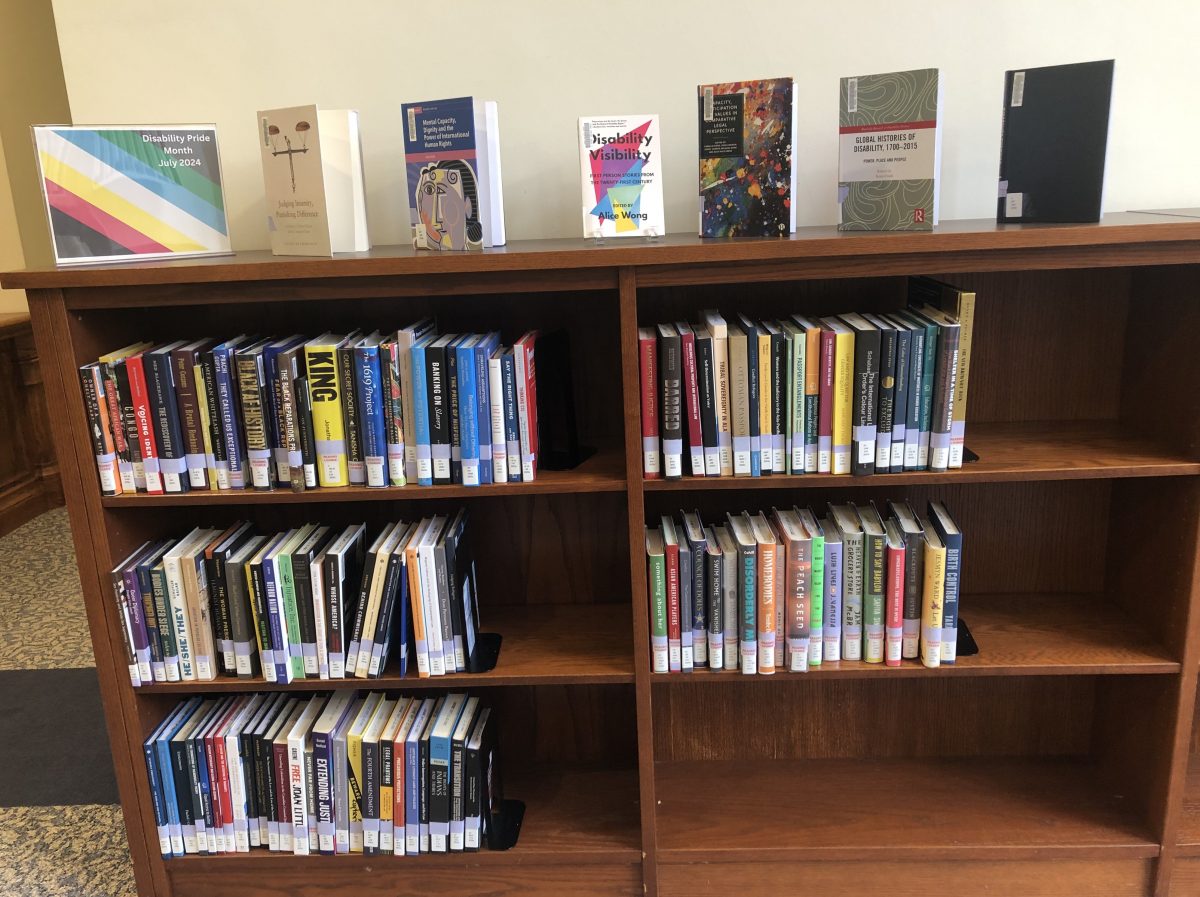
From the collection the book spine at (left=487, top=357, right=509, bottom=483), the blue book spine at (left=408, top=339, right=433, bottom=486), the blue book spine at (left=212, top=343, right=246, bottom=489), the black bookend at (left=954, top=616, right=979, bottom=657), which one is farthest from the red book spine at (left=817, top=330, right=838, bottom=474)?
the blue book spine at (left=212, top=343, right=246, bottom=489)

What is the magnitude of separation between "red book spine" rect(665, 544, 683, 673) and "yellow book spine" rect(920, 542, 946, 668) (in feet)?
1.47

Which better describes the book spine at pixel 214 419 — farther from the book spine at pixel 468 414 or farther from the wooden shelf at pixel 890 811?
the wooden shelf at pixel 890 811

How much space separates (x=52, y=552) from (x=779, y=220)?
12.2 feet

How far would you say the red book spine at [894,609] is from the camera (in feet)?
5.29

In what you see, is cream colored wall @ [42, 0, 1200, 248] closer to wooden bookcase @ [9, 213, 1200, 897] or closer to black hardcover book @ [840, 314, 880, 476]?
wooden bookcase @ [9, 213, 1200, 897]

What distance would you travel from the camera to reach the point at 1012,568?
6.27ft

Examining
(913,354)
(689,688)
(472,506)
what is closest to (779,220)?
(913,354)

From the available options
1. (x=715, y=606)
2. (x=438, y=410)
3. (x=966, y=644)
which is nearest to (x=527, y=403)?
(x=438, y=410)

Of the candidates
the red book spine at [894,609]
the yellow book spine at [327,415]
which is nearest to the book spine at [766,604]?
the red book spine at [894,609]

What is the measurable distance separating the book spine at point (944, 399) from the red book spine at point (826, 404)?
0.57 feet

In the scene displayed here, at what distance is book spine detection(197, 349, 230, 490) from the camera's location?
→ 1.59 meters

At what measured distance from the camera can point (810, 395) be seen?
1.56m

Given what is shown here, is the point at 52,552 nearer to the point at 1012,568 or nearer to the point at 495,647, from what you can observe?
the point at 495,647

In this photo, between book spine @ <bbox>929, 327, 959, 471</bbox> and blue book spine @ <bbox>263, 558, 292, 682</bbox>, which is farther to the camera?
blue book spine @ <bbox>263, 558, 292, 682</bbox>
